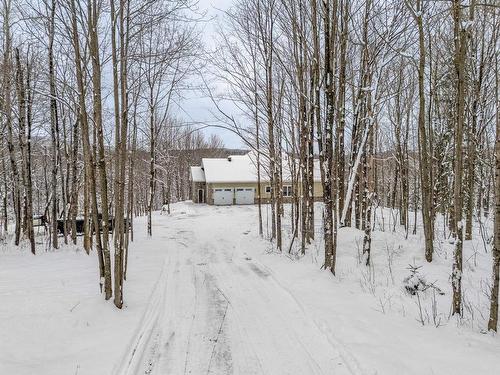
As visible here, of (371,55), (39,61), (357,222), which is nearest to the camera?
(371,55)

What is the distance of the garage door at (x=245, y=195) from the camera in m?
34.7

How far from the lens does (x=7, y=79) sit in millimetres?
11281

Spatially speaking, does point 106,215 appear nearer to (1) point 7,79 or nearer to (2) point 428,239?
(2) point 428,239

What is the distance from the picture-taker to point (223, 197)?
34156 mm

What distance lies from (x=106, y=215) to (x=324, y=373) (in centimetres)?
418

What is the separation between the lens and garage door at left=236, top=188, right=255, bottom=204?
114 feet

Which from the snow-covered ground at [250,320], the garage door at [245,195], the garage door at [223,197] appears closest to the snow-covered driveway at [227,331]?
the snow-covered ground at [250,320]

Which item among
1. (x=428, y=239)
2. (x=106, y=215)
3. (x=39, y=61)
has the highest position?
(x=39, y=61)

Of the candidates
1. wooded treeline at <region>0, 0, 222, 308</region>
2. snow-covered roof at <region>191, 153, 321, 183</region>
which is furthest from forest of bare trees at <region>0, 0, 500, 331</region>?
snow-covered roof at <region>191, 153, 321, 183</region>

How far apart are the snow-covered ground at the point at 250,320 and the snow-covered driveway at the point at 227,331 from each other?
20 millimetres

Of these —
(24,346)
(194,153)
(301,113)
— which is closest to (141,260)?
(24,346)

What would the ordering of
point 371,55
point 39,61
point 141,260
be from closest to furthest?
point 371,55
point 141,260
point 39,61

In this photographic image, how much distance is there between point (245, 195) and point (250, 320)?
2969cm

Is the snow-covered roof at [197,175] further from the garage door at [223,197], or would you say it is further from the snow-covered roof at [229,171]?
the garage door at [223,197]
